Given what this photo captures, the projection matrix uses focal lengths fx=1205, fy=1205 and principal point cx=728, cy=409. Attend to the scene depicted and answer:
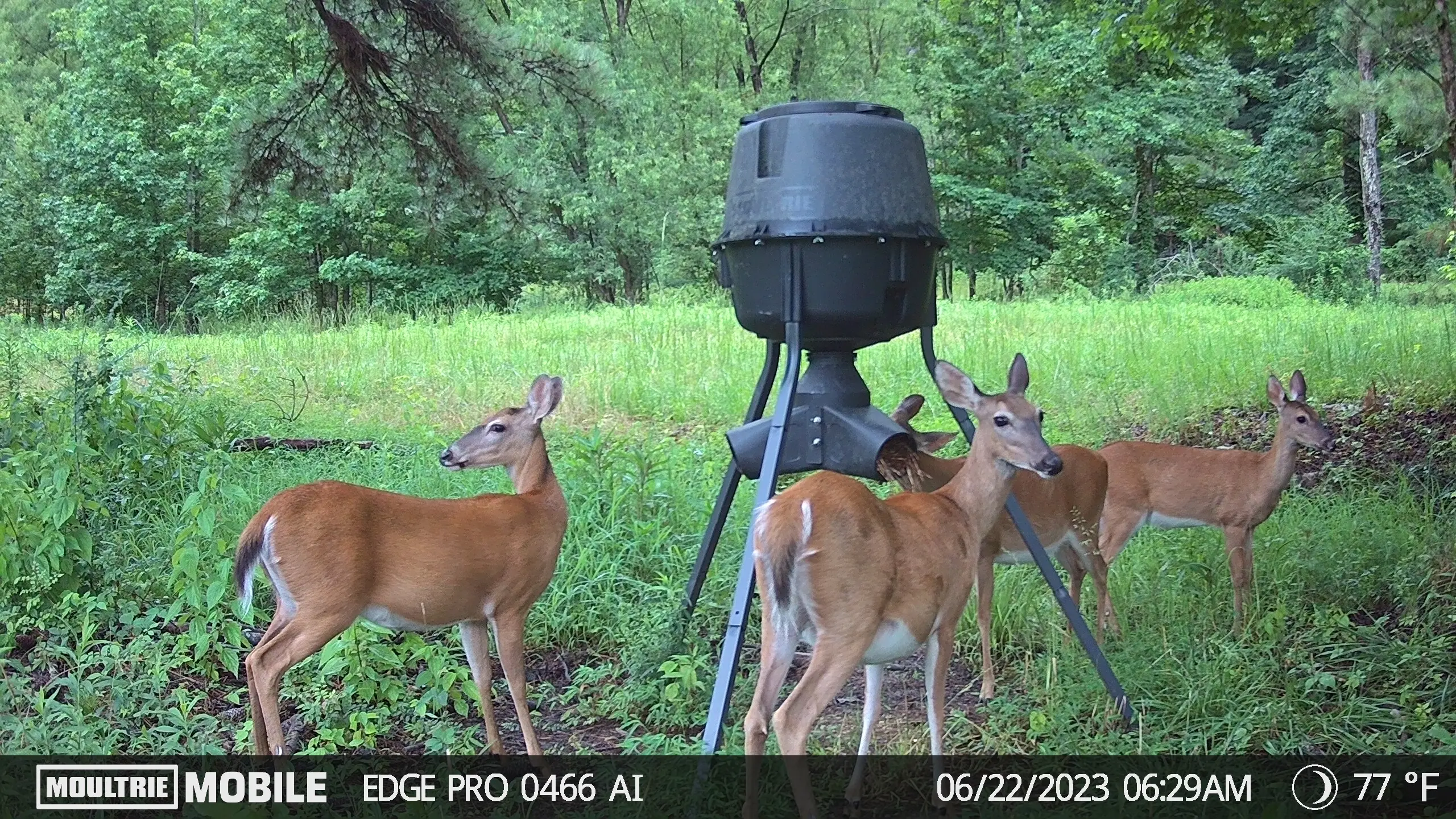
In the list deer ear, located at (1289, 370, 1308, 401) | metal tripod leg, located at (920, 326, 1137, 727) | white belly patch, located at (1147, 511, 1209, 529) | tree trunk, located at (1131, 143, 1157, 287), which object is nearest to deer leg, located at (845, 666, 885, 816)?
metal tripod leg, located at (920, 326, 1137, 727)

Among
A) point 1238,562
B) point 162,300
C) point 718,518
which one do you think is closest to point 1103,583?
point 1238,562

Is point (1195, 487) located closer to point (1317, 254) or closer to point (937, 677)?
point (937, 677)

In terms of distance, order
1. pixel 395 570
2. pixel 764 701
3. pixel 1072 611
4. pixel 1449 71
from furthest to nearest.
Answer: pixel 1449 71, pixel 1072 611, pixel 395 570, pixel 764 701

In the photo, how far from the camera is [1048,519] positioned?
3.95m

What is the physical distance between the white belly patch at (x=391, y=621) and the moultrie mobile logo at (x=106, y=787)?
0.61m

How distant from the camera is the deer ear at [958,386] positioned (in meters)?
3.15

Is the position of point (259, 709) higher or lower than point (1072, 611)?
lower

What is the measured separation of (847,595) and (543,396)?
1.34 metres

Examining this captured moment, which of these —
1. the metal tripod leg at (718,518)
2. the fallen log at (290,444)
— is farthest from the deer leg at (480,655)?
the fallen log at (290,444)

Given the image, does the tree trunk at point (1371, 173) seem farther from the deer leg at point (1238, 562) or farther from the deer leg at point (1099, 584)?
the deer leg at point (1099, 584)

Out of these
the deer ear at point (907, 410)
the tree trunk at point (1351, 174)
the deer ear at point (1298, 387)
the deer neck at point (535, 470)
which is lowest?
the deer neck at point (535, 470)

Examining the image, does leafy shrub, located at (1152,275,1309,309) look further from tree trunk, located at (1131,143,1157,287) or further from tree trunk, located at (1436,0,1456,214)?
tree trunk, located at (1436,0,1456,214)

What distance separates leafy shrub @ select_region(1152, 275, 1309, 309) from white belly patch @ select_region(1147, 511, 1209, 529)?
33.9 feet

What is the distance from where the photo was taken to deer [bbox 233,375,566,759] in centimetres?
295
